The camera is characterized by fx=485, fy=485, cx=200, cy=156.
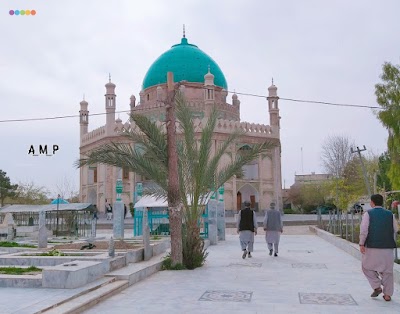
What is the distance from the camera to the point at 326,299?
647 centimetres

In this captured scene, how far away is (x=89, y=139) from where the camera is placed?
3778cm

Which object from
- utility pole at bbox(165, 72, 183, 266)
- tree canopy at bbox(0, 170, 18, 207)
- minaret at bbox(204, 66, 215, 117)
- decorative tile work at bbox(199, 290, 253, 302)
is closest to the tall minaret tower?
minaret at bbox(204, 66, 215, 117)

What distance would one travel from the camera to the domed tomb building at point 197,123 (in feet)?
113

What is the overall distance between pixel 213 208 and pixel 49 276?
392 inches

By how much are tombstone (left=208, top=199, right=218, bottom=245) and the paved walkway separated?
470cm

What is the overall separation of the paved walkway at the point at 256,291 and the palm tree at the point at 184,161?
0.84 meters

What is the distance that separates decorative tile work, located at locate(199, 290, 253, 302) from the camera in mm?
6445

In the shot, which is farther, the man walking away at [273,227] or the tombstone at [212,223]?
the tombstone at [212,223]

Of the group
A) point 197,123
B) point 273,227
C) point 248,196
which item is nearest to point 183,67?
point 197,123

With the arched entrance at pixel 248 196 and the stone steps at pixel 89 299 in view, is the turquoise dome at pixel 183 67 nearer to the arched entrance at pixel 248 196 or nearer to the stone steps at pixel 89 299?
the arched entrance at pixel 248 196

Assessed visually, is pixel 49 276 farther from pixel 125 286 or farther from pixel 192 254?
pixel 192 254

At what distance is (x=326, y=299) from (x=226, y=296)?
1.34 metres

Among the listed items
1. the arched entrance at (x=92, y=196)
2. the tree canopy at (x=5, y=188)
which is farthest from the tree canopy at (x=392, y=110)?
the tree canopy at (x=5, y=188)

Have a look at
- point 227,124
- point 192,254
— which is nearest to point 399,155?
point 227,124
